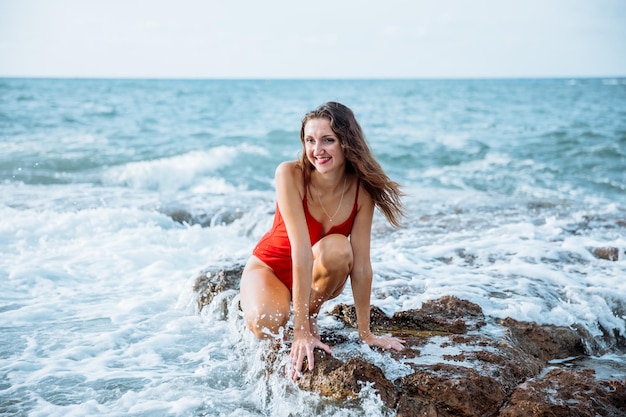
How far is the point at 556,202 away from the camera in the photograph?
1037 centimetres

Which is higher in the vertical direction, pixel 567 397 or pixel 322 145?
pixel 322 145

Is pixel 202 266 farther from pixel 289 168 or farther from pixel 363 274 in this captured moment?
pixel 363 274

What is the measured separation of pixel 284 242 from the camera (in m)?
4.27

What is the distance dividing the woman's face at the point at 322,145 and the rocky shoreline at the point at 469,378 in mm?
1176

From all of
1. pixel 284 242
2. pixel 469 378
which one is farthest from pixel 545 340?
pixel 284 242

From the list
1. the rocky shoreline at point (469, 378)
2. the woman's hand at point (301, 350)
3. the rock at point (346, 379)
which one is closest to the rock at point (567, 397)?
the rocky shoreline at point (469, 378)

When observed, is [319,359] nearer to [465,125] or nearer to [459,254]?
[459,254]

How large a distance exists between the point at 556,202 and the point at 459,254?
457 cm

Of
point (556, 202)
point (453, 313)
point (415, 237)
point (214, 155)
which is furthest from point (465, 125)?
point (453, 313)

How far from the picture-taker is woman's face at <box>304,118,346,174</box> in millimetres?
3936

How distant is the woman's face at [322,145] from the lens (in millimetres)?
3936

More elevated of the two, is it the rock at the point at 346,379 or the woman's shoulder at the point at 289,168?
the woman's shoulder at the point at 289,168

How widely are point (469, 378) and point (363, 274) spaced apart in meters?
0.95

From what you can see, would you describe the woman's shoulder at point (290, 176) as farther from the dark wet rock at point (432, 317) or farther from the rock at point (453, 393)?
the rock at point (453, 393)
